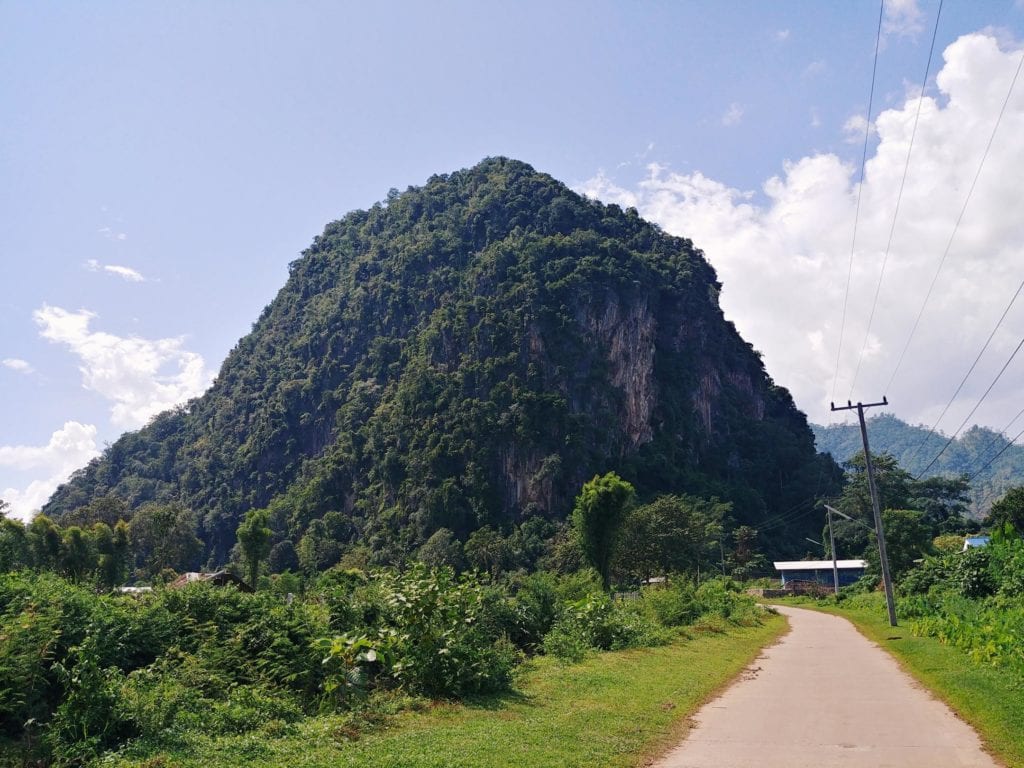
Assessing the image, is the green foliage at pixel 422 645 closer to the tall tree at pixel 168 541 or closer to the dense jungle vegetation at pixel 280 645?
the dense jungle vegetation at pixel 280 645

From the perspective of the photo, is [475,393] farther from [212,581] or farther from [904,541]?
[212,581]

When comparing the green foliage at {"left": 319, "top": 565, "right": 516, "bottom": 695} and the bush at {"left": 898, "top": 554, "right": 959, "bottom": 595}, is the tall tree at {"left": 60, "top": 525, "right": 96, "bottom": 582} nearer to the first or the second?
the green foliage at {"left": 319, "top": 565, "right": 516, "bottom": 695}

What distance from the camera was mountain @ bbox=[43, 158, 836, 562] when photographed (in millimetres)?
98250

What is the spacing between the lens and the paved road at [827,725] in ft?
26.5

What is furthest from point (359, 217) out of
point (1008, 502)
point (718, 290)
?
point (1008, 502)

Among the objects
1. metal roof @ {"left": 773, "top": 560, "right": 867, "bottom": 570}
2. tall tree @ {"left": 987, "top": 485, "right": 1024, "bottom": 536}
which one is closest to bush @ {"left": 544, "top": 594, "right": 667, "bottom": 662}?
tall tree @ {"left": 987, "top": 485, "right": 1024, "bottom": 536}

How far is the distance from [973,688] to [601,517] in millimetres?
24889

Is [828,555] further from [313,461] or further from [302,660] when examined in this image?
[302,660]

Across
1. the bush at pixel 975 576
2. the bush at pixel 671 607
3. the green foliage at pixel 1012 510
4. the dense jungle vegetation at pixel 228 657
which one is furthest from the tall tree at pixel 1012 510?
the dense jungle vegetation at pixel 228 657

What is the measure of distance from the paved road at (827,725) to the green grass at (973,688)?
236 mm

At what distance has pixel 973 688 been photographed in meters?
11.8

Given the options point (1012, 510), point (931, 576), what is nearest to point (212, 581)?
point (931, 576)

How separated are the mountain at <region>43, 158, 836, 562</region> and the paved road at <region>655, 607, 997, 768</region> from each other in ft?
260

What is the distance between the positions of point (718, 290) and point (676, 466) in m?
43.9
